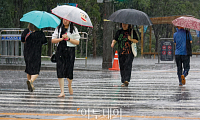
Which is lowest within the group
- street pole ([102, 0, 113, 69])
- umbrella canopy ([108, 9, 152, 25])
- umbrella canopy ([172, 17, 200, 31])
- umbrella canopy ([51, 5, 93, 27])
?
street pole ([102, 0, 113, 69])

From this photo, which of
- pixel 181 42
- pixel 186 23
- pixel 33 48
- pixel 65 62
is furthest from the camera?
pixel 181 42

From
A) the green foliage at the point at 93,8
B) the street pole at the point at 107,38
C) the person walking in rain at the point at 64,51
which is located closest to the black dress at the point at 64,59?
the person walking in rain at the point at 64,51

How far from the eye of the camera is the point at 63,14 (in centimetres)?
961

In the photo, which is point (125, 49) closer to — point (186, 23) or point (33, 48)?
point (186, 23)

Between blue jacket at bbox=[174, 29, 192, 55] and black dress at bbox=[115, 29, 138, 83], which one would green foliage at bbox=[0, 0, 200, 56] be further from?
black dress at bbox=[115, 29, 138, 83]

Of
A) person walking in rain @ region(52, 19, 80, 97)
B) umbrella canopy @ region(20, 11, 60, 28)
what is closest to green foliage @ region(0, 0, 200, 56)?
umbrella canopy @ region(20, 11, 60, 28)

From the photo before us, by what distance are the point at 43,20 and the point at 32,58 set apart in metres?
1.01

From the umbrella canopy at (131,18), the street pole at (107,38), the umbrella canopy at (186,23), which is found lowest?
the street pole at (107,38)

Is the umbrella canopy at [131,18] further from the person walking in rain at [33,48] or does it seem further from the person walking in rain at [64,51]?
the person walking in rain at [64,51]

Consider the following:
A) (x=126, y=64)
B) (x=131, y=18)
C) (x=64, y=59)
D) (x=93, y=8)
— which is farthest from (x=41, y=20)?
(x=93, y=8)

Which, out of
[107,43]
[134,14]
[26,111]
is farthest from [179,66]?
[107,43]

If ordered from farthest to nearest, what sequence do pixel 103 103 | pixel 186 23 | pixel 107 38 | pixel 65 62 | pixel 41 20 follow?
pixel 107 38 → pixel 186 23 → pixel 41 20 → pixel 65 62 → pixel 103 103

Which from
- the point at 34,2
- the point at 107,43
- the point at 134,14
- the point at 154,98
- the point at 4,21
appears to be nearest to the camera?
the point at 154,98

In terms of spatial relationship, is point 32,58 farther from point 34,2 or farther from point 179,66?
point 34,2
